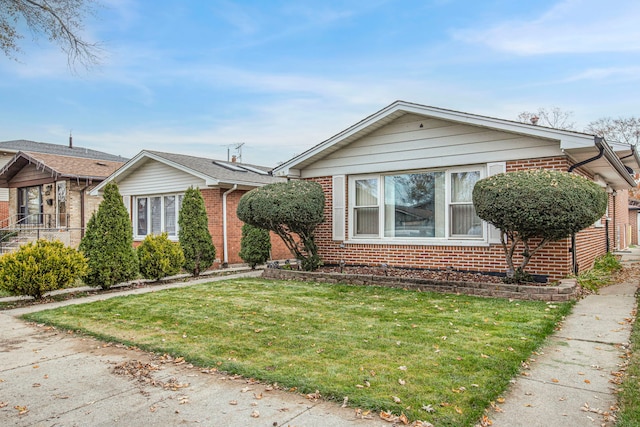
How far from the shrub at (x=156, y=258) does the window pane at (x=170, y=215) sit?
4.60 metres

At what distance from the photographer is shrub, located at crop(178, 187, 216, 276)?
11.0 metres

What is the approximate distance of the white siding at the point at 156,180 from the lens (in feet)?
46.8

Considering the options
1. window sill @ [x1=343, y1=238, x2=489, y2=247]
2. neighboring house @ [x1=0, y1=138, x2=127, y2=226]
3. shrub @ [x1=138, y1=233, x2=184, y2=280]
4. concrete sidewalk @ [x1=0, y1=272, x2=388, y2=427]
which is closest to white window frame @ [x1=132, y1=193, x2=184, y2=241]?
shrub @ [x1=138, y1=233, x2=184, y2=280]

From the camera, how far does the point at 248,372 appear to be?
3924 mm

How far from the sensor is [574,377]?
150 inches

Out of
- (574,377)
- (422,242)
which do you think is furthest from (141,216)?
(574,377)

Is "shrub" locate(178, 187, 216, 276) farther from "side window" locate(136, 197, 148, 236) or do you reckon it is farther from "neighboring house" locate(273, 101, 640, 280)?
"side window" locate(136, 197, 148, 236)

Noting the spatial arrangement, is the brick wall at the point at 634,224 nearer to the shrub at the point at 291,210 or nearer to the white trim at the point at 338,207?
the white trim at the point at 338,207

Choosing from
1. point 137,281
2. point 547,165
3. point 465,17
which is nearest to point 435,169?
point 547,165

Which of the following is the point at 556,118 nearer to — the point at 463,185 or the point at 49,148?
the point at 463,185

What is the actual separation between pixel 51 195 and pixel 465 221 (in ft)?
57.4

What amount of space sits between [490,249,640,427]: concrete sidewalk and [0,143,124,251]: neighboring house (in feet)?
54.2

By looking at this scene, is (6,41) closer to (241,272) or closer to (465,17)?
(241,272)

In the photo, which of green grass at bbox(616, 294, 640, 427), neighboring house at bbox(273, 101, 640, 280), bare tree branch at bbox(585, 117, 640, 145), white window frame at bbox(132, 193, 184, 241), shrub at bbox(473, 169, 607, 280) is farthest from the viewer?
bare tree branch at bbox(585, 117, 640, 145)
